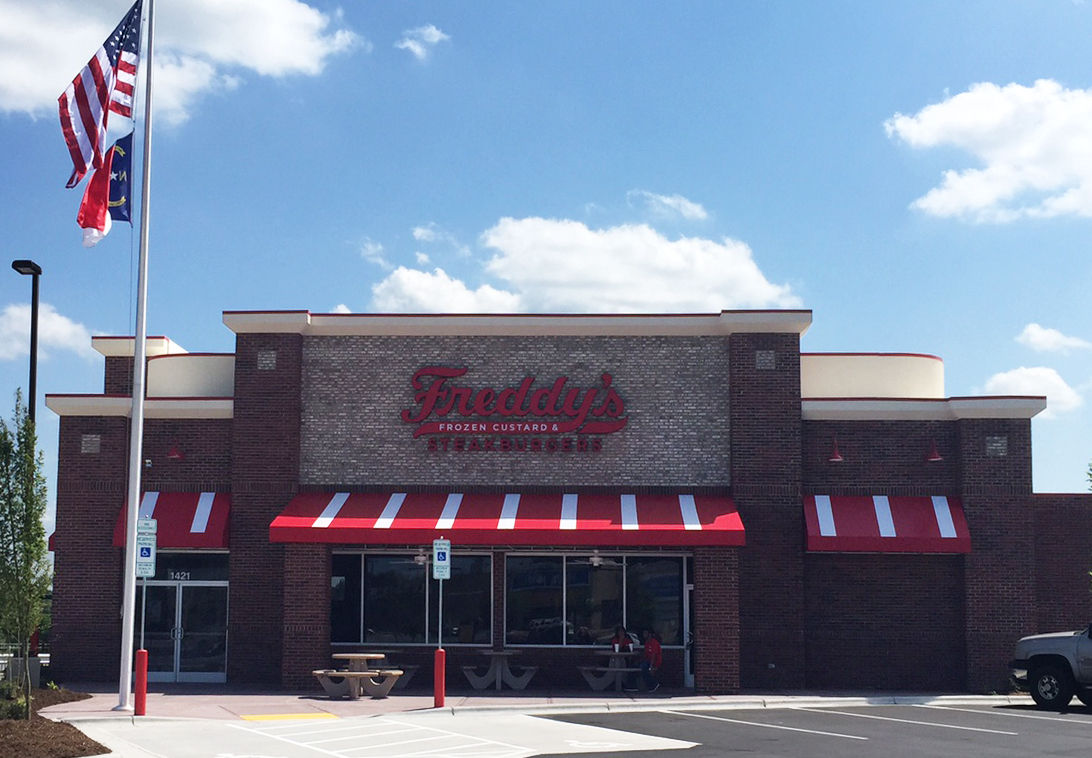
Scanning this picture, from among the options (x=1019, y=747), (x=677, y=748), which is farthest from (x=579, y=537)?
(x=1019, y=747)

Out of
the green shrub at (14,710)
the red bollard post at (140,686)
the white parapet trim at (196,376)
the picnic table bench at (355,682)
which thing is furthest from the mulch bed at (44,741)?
the white parapet trim at (196,376)

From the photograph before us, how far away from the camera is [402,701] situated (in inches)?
945

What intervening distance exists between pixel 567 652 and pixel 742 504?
5016 mm

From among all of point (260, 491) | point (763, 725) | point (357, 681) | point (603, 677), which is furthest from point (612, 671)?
point (260, 491)

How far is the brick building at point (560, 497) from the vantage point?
27234 millimetres

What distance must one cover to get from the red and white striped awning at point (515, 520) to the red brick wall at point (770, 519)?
0.90 metres

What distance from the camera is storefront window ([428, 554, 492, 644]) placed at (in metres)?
27.8

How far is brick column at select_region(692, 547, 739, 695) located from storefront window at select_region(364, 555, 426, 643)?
20.5ft

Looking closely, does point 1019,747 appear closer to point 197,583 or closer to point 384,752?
point 384,752

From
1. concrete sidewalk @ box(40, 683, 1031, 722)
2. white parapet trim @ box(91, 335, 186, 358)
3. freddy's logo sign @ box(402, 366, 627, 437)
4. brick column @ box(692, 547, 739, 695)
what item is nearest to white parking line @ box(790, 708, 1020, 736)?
concrete sidewalk @ box(40, 683, 1031, 722)

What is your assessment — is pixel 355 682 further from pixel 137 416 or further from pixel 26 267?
pixel 26 267

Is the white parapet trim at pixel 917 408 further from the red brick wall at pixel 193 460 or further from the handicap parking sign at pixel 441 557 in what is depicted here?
the red brick wall at pixel 193 460

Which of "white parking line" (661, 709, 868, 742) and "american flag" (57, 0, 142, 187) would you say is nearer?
"white parking line" (661, 709, 868, 742)

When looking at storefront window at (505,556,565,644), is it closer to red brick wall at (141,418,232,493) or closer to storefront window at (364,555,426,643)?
storefront window at (364,555,426,643)
